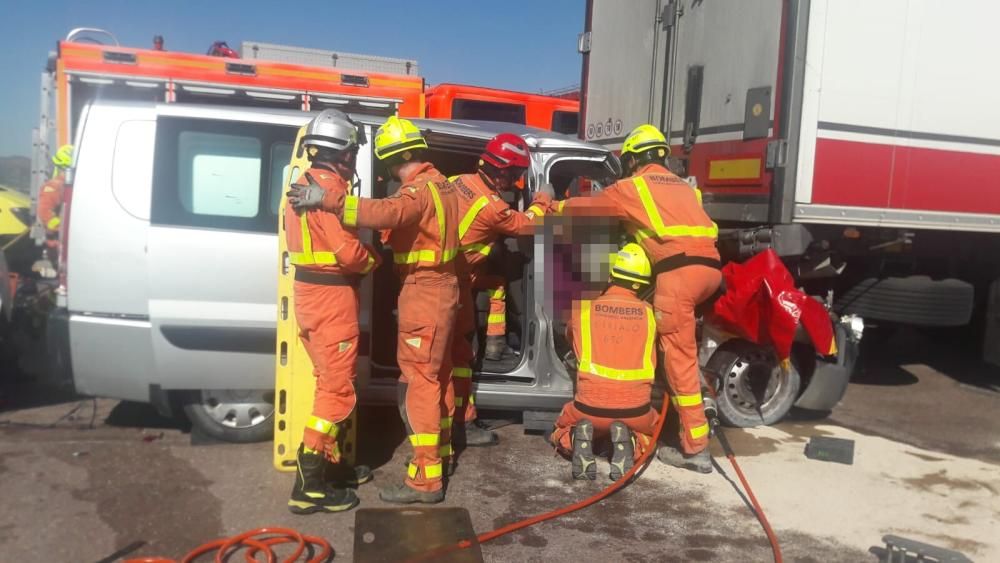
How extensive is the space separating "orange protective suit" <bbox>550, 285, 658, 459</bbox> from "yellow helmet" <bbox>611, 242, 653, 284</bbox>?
0.09m

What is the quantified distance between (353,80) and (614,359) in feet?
15.2

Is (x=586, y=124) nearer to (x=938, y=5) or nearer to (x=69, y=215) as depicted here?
(x=938, y=5)

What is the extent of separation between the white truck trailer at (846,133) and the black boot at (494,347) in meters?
1.79

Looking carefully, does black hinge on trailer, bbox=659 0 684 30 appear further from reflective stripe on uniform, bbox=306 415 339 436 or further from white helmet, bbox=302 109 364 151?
reflective stripe on uniform, bbox=306 415 339 436

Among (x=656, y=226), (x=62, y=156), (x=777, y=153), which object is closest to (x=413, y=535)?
(x=656, y=226)

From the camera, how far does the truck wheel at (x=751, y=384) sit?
17.4 feet

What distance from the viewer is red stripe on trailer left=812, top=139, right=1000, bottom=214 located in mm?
5199

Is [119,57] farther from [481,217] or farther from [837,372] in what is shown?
Result: [837,372]

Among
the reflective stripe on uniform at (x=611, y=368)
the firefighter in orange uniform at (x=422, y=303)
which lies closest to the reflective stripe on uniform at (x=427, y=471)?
the firefighter in orange uniform at (x=422, y=303)

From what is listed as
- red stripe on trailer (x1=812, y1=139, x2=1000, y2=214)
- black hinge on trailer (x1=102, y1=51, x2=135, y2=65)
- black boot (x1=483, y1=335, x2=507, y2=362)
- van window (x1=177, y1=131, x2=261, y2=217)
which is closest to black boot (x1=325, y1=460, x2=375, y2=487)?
black boot (x1=483, y1=335, x2=507, y2=362)

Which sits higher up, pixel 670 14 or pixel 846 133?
pixel 670 14

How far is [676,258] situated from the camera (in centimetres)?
448

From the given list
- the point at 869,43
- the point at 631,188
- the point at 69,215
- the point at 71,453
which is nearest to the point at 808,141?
the point at 869,43

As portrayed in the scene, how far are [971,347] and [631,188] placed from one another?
5.02m
